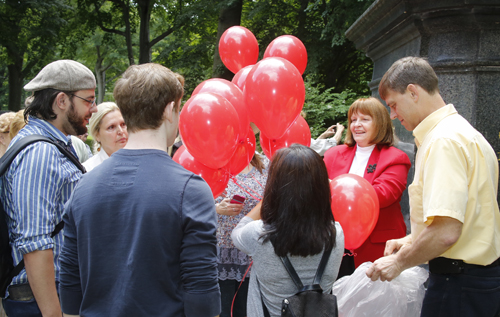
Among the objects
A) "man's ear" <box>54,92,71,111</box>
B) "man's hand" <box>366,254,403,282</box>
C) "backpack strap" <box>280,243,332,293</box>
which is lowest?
"man's hand" <box>366,254,403,282</box>

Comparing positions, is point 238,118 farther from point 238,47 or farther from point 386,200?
point 238,47

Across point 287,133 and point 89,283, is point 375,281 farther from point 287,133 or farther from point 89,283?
point 89,283

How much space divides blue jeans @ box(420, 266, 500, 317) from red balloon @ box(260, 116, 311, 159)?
1206mm

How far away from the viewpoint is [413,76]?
1.97 metres

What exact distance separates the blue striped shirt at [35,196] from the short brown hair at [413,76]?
1737 millimetres

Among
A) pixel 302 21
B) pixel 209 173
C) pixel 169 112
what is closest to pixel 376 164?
pixel 209 173

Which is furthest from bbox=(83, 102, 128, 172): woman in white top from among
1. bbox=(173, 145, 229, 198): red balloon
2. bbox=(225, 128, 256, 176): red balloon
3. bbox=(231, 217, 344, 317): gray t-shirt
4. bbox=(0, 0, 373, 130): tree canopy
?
bbox=(0, 0, 373, 130): tree canopy

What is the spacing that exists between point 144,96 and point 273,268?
966mm

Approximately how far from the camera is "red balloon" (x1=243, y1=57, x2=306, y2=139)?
86.3 inches

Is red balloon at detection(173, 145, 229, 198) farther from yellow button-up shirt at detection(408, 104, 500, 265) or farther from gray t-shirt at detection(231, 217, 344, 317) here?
yellow button-up shirt at detection(408, 104, 500, 265)

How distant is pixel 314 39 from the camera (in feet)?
26.2

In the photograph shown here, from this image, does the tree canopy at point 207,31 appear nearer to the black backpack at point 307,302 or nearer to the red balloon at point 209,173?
the red balloon at point 209,173

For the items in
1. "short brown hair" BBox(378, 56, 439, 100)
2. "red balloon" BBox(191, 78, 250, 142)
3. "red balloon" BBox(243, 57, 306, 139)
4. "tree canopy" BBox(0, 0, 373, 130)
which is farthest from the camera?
"tree canopy" BBox(0, 0, 373, 130)

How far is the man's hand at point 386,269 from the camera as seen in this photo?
78.2 inches
